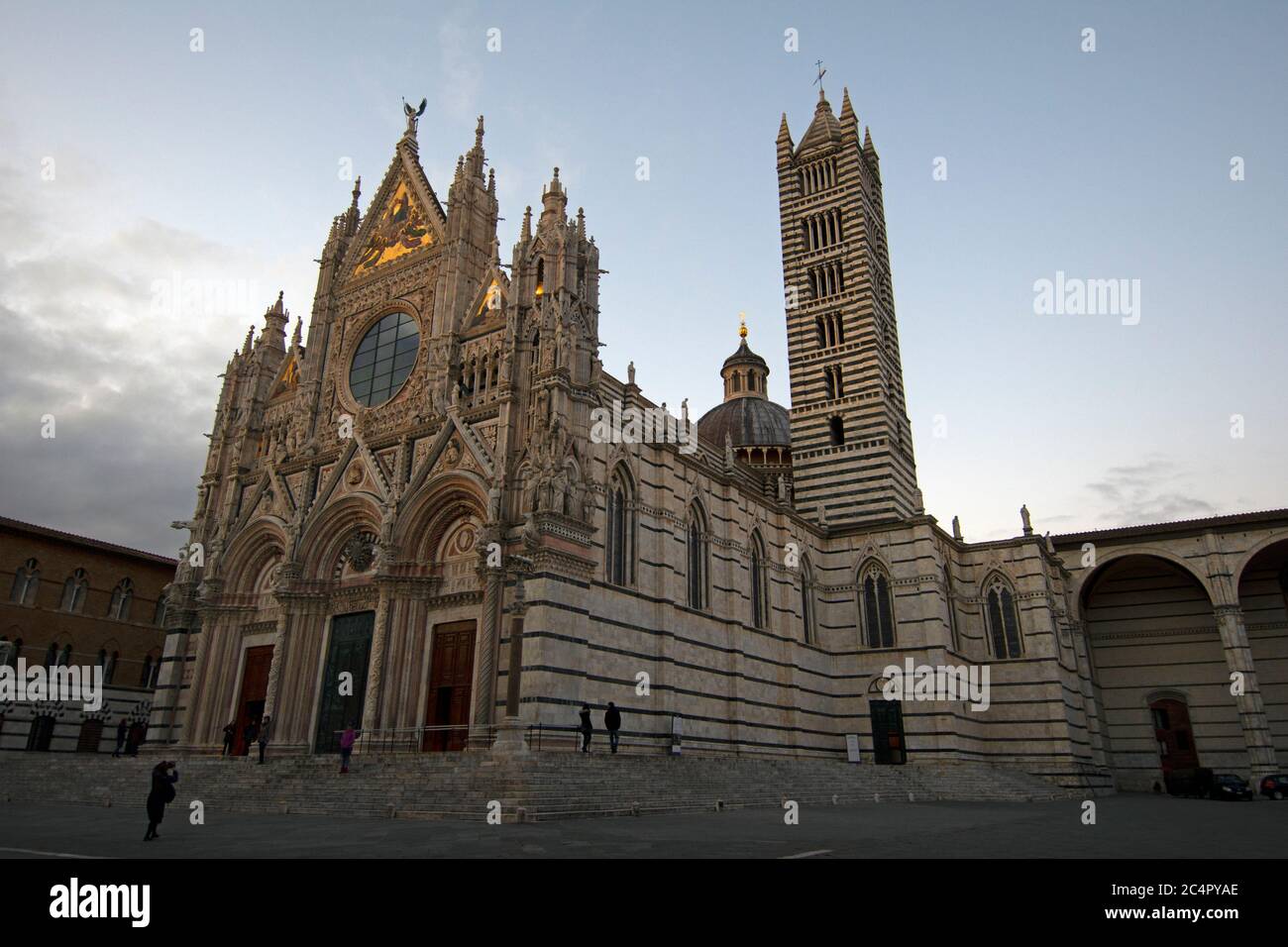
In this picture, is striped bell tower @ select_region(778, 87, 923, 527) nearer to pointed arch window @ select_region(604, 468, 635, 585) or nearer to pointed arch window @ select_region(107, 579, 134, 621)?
pointed arch window @ select_region(604, 468, 635, 585)

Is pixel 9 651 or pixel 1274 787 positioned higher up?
pixel 9 651

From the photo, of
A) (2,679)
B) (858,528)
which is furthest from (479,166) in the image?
(2,679)

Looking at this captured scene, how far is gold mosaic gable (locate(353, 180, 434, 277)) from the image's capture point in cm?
2964

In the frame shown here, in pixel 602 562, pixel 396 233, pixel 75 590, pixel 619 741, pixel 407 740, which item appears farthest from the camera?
pixel 75 590

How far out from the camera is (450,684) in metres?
22.3

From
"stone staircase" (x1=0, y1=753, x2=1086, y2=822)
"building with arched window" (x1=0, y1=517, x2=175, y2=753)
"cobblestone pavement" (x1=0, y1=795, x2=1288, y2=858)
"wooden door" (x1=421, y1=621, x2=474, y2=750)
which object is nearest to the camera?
"cobblestone pavement" (x1=0, y1=795, x2=1288, y2=858)

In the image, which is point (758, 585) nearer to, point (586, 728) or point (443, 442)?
point (586, 728)

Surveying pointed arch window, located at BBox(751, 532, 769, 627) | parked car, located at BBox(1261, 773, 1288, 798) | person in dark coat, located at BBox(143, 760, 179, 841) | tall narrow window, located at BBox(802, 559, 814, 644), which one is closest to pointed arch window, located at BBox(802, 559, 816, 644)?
tall narrow window, located at BBox(802, 559, 814, 644)

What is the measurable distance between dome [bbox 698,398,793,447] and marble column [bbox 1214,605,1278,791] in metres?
21.9

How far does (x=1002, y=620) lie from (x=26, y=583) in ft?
123

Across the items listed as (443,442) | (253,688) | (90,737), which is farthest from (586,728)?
(90,737)
